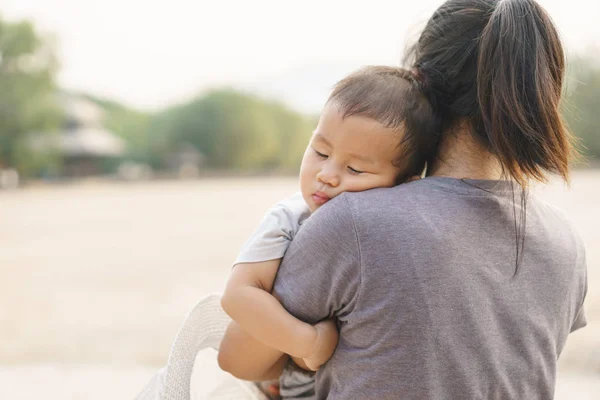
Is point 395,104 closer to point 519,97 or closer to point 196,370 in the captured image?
point 519,97

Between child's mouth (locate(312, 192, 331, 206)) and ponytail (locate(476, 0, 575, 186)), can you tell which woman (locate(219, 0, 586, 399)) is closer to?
ponytail (locate(476, 0, 575, 186))

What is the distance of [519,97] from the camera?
0.90 metres

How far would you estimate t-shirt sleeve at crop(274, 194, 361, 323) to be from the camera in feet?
2.81

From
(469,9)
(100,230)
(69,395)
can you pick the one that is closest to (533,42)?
(469,9)

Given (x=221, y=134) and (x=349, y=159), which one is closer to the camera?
(x=349, y=159)

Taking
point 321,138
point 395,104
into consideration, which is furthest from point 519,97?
point 321,138

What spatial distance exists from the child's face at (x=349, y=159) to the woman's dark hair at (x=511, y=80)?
0.13 metres

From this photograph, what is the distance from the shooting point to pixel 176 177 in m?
28.0

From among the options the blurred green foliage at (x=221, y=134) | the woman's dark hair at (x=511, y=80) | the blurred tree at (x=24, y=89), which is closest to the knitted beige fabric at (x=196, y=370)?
the woman's dark hair at (x=511, y=80)

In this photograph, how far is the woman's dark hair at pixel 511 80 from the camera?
90 cm

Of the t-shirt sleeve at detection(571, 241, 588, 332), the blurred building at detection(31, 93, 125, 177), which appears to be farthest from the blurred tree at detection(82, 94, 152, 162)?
the t-shirt sleeve at detection(571, 241, 588, 332)

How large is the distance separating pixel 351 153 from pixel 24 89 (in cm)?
2285

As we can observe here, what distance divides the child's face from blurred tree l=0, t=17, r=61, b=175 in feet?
73.5

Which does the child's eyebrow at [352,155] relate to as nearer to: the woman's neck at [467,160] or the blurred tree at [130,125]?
the woman's neck at [467,160]
